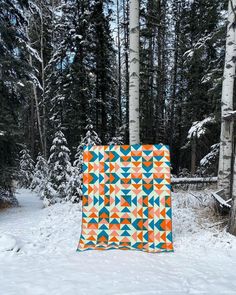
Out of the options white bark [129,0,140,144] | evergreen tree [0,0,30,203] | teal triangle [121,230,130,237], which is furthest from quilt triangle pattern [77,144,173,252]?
evergreen tree [0,0,30,203]

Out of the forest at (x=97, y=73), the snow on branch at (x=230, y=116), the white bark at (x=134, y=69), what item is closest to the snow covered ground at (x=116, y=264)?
the snow on branch at (x=230, y=116)

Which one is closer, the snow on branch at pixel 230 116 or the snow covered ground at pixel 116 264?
the snow covered ground at pixel 116 264

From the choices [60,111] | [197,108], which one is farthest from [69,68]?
[197,108]

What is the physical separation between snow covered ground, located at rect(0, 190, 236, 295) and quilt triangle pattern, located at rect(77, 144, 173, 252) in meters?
0.32

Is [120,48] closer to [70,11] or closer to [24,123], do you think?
[70,11]

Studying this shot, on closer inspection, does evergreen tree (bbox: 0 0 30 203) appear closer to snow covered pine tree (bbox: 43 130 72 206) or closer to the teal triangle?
snow covered pine tree (bbox: 43 130 72 206)

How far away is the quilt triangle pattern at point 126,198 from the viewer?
5.36 m

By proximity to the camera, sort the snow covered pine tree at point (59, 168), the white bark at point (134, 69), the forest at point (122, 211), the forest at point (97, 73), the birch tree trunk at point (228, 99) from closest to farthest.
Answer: the forest at point (122, 211), the birch tree trunk at point (228, 99), the white bark at point (134, 69), the forest at point (97, 73), the snow covered pine tree at point (59, 168)

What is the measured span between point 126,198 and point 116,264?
4.19 ft

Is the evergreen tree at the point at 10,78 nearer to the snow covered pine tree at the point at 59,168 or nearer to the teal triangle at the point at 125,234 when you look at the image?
the snow covered pine tree at the point at 59,168

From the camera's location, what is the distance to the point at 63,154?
11383mm

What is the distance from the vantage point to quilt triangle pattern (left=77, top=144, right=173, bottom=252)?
5359 mm

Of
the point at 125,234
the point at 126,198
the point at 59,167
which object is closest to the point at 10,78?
the point at 59,167

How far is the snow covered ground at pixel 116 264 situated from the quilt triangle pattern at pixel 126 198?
1.06 ft
